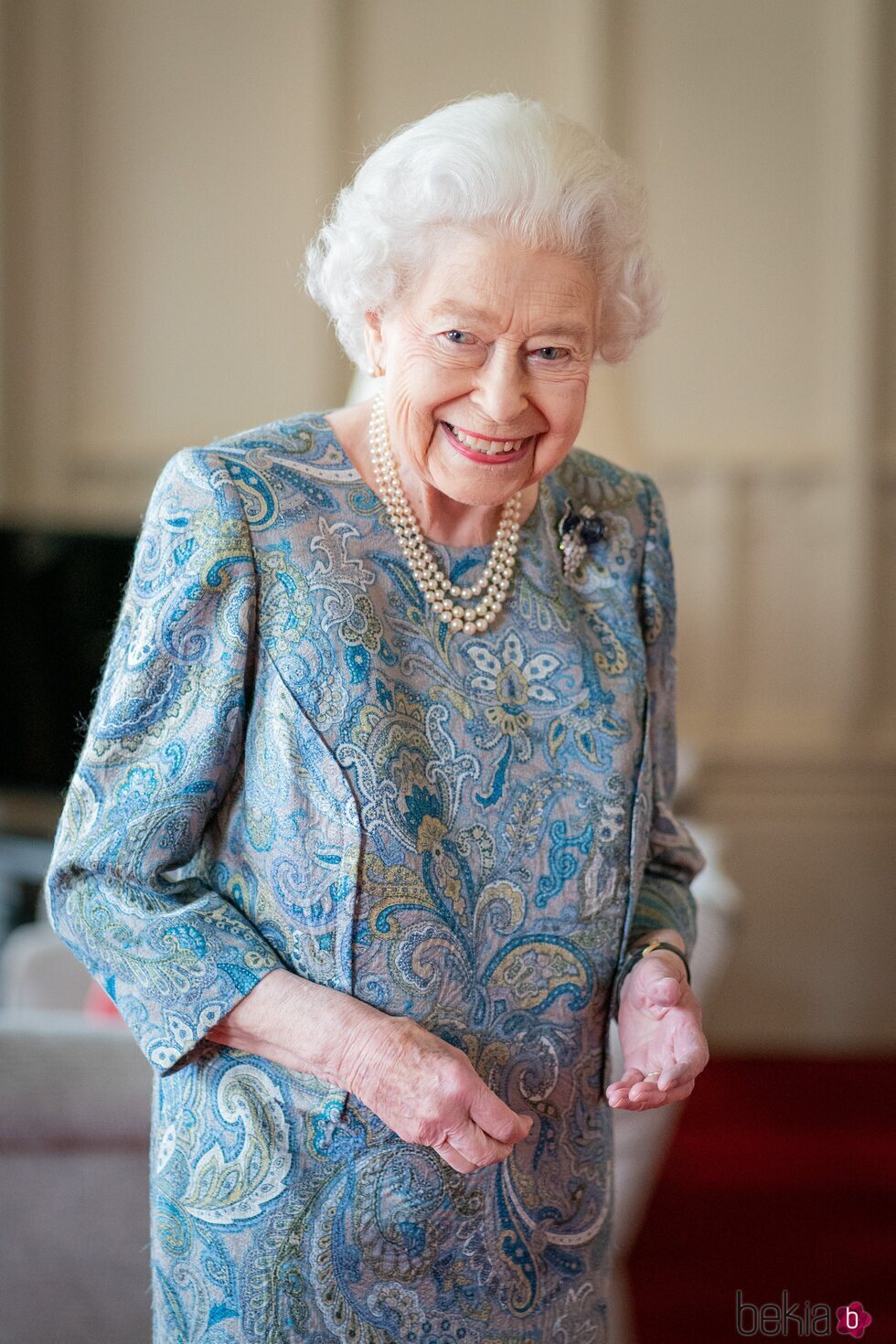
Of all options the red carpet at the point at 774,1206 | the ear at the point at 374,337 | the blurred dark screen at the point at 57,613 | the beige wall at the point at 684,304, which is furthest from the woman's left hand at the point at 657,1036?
the beige wall at the point at 684,304

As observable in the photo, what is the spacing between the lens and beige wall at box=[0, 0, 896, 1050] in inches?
147

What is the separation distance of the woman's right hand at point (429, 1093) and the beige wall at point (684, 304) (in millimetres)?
2985

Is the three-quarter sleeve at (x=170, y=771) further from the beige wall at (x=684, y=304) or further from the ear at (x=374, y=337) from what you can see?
the beige wall at (x=684, y=304)

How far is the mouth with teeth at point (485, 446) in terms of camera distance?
42.3 inches

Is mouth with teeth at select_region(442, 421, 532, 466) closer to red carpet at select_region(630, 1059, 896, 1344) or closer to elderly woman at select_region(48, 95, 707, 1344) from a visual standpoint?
elderly woman at select_region(48, 95, 707, 1344)

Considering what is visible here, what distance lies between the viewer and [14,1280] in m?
1.67

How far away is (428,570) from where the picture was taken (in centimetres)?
114

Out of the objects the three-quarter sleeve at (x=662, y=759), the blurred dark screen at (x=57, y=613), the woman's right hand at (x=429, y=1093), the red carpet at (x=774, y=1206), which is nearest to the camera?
the woman's right hand at (x=429, y=1093)

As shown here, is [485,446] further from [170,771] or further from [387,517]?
[170,771]

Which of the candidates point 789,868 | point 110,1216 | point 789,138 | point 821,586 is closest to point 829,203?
point 789,138

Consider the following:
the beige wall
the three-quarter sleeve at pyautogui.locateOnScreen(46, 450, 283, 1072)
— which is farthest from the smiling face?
the beige wall

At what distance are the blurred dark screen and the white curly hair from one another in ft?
8.42

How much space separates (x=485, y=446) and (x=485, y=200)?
0.19 metres

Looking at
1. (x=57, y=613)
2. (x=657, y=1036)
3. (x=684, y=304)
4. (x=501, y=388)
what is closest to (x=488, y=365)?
(x=501, y=388)
